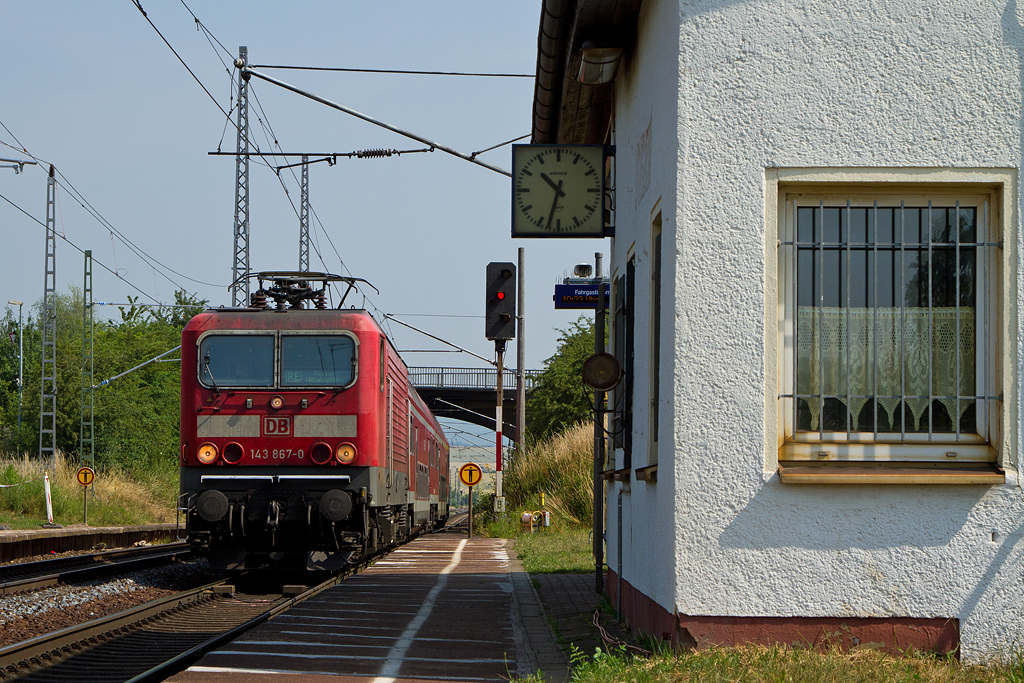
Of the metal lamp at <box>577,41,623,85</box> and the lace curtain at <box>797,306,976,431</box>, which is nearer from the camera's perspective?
the lace curtain at <box>797,306,976,431</box>

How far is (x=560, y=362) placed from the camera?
42.1 metres

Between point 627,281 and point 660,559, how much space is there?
2.69m

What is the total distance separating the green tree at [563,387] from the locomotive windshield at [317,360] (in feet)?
87.1

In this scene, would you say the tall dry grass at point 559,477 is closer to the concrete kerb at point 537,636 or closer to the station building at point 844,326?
the concrete kerb at point 537,636

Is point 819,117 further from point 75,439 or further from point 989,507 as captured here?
point 75,439

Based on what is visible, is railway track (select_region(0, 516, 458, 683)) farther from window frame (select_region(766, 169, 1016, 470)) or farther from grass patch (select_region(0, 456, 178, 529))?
grass patch (select_region(0, 456, 178, 529))

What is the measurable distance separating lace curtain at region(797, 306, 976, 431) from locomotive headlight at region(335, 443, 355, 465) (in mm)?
7385

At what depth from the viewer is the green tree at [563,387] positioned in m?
40.0

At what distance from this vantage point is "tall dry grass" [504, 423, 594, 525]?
68.6 ft

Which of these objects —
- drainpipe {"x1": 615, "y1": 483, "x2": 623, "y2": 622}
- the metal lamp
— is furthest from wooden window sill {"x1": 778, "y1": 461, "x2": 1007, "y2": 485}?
the metal lamp

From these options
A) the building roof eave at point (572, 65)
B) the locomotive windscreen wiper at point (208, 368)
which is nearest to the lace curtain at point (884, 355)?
the building roof eave at point (572, 65)

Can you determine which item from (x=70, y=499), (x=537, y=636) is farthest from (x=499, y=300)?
(x=70, y=499)

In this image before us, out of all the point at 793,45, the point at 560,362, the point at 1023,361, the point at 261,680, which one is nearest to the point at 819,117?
the point at 793,45

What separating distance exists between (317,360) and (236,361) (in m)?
0.92
